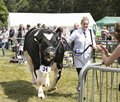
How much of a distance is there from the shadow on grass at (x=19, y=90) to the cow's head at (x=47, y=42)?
1.22 metres

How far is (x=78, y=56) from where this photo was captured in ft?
16.4

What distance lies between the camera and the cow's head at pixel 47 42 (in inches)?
184

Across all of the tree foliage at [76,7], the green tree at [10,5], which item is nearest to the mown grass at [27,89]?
the tree foliage at [76,7]

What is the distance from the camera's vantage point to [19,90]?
5.81 metres

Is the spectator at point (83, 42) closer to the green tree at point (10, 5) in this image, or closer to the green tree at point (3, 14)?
the green tree at point (3, 14)

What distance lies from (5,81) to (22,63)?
3338 mm

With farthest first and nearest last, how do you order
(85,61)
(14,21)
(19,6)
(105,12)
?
1. (19,6)
2. (105,12)
3. (14,21)
4. (85,61)

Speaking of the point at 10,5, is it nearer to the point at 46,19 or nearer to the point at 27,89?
the point at 46,19

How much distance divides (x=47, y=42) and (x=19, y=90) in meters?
1.91

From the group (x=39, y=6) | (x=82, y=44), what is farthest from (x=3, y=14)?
(x=82, y=44)

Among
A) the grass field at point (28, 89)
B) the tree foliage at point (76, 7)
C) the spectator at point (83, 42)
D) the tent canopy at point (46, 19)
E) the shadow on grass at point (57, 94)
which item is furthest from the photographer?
the tree foliage at point (76, 7)

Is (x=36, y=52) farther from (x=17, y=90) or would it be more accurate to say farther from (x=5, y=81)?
(x=5, y=81)

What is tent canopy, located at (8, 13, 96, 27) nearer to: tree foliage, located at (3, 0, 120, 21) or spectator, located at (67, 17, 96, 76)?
spectator, located at (67, 17, 96, 76)

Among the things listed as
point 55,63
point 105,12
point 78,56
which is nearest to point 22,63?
point 55,63
